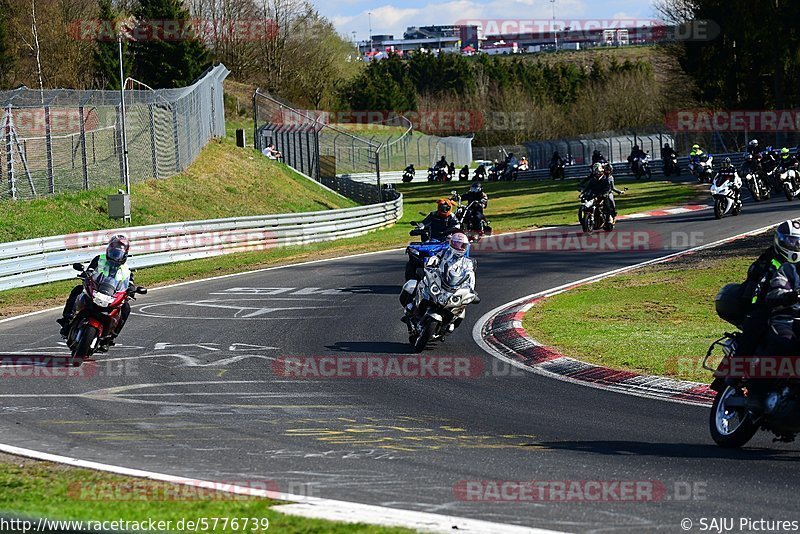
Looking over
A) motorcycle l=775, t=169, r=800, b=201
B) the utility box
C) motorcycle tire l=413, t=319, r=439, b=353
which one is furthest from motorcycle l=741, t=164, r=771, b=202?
motorcycle tire l=413, t=319, r=439, b=353

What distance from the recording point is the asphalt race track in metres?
6.93

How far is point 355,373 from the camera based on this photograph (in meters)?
12.4

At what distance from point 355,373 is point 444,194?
43473 millimetres

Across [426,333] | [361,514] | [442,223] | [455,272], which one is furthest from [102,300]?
[361,514]

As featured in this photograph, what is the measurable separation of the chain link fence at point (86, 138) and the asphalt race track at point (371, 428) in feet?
41.2

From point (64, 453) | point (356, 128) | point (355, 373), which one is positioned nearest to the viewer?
point (64, 453)

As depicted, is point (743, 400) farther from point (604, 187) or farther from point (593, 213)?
point (593, 213)

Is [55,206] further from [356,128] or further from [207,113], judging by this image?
[356,128]

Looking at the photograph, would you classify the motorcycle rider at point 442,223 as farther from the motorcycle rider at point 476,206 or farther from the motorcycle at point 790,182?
the motorcycle at point 790,182

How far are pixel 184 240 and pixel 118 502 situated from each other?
67.8 ft

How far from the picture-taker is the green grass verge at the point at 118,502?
239 inches

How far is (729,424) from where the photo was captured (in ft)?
27.6

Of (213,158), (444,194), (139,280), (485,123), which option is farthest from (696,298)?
(485,123)

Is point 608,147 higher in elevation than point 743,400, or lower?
higher
